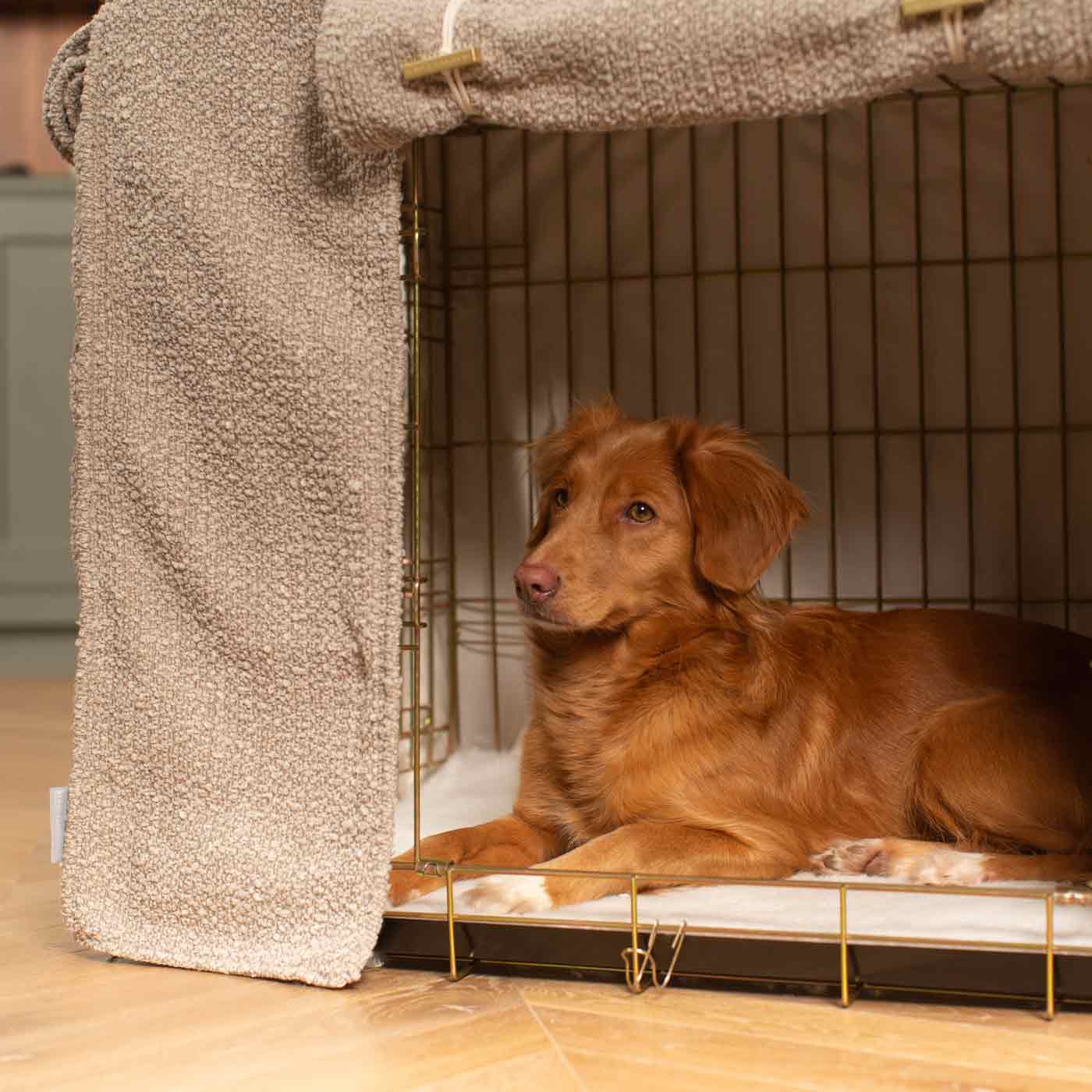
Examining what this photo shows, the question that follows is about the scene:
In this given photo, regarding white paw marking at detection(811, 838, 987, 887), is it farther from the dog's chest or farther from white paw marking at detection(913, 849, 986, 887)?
the dog's chest

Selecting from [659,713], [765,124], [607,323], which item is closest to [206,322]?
[659,713]

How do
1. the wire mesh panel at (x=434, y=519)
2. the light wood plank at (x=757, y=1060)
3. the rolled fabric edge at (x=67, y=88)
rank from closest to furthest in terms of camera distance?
the light wood plank at (x=757, y=1060), the rolled fabric edge at (x=67, y=88), the wire mesh panel at (x=434, y=519)

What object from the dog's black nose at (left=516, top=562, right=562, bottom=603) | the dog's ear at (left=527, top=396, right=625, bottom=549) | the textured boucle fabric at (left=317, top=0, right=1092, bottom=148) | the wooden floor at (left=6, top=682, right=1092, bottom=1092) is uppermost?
the textured boucle fabric at (left=317, top=0, right=1092, bottom=148)

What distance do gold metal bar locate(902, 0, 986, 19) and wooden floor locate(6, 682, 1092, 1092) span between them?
3.76ft

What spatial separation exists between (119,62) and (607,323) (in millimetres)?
1255

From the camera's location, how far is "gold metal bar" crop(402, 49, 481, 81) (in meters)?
1.70

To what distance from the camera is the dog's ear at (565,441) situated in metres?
2.46

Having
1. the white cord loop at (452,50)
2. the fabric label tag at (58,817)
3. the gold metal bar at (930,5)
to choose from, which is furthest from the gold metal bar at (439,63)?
the fabric label tag at (58,817)

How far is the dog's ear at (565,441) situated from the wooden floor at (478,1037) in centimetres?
84

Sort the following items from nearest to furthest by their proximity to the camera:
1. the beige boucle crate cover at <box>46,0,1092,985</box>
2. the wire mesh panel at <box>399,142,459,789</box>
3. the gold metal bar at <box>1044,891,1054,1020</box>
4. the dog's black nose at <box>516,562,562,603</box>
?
the gold metal bar at <box>1044,891,1054,1020</box> → the beige boucle crate cover at <box>46,0,1092,985</box> → the dog's black nose at <box>516,562,562,603</box> → the wire mesh panel at <box>399,142,459,789</box>

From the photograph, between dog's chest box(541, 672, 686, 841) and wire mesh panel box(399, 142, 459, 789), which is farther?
wire mesh panel box(399, 142, 459, 789)

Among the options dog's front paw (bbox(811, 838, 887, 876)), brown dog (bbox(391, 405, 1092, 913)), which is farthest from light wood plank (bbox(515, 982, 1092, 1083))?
dog's front paw (bbox(811, 838, 887, 876))

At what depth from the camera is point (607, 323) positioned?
117 inches

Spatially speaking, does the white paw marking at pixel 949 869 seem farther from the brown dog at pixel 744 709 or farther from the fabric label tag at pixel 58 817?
the fabric label tag at pixel 58 817
